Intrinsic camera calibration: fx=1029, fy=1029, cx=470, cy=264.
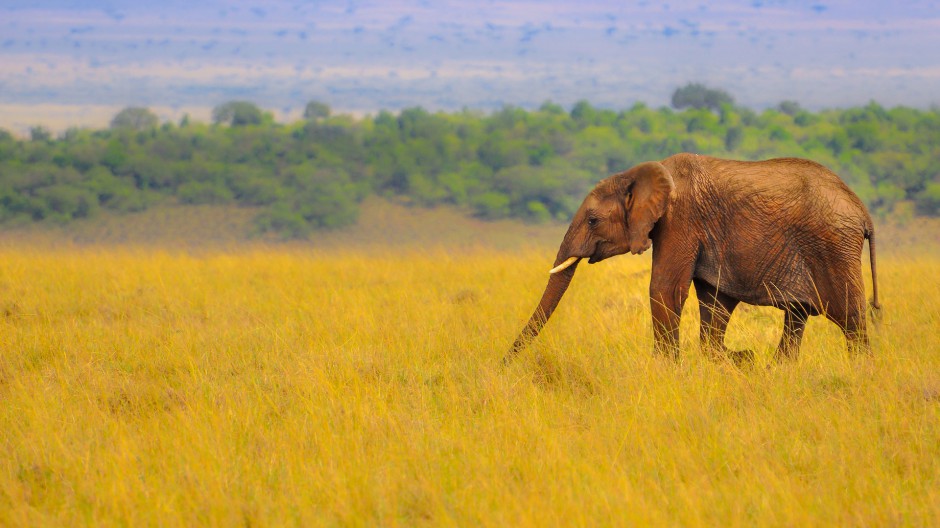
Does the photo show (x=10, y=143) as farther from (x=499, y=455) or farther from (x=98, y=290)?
(x=499, y=455)

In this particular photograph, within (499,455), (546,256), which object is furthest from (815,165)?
(546,256)

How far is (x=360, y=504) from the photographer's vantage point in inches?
186

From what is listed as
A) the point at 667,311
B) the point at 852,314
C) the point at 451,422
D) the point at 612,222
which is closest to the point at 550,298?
the point at 612,222

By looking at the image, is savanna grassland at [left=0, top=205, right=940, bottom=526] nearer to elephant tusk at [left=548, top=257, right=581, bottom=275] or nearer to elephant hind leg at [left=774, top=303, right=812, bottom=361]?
elephant hind leg at [left=774, top=303, right=812, bottom=361]

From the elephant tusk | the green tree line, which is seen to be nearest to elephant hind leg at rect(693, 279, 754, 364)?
the elephant tusk

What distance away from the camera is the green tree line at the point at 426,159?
110 feet

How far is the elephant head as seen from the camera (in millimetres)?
7367

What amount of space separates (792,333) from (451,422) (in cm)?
318

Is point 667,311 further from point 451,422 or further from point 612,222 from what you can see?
point 451,422

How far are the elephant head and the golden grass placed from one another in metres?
0.36

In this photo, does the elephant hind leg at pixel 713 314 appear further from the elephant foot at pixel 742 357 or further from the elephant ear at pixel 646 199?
the elephant ear at pixel 646 199

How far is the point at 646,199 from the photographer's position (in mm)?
7387

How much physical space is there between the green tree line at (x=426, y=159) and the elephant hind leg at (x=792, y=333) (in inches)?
1002

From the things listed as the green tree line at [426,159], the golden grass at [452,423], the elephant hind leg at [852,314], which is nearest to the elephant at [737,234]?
the elephant hind leg at [852,314]
